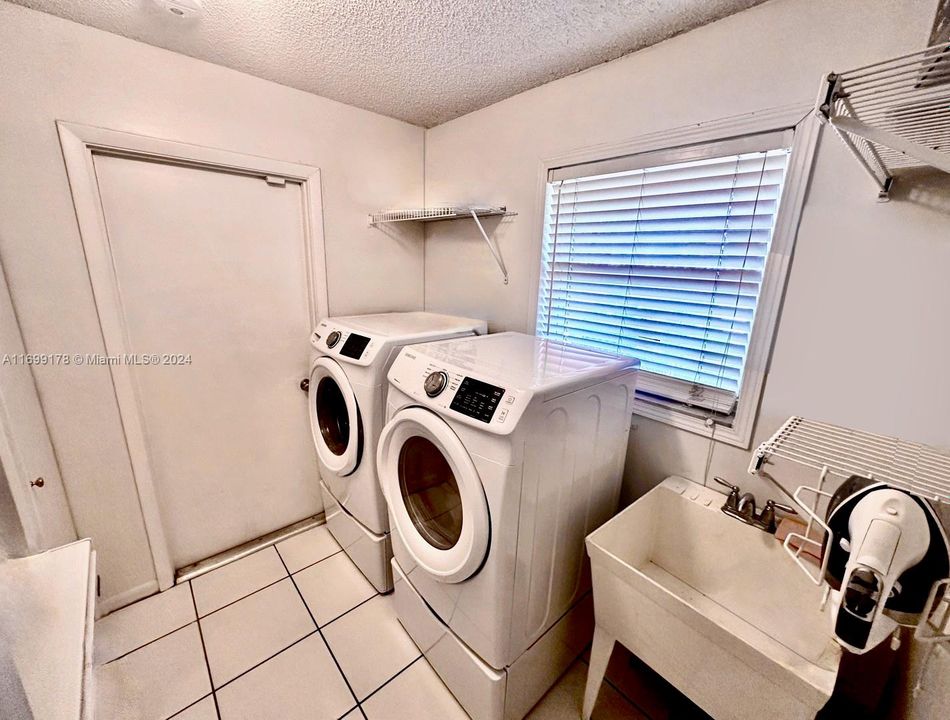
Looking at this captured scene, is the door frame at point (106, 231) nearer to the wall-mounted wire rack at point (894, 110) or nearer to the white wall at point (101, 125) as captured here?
the white wall at point (101, 125)

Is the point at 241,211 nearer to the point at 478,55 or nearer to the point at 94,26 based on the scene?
the point at 94,26

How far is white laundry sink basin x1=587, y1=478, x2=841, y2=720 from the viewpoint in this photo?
821 mm

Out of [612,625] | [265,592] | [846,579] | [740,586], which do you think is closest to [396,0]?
[846,579]

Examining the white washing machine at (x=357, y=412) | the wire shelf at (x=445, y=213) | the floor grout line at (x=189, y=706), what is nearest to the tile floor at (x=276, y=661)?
the floor grout line at (x=189, y=706)

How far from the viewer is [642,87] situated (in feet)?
4.52

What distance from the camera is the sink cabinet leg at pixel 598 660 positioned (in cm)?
116

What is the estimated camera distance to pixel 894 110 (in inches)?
29.6

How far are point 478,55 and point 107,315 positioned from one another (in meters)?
1.74

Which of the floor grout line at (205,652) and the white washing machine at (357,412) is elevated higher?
the white washing machine at (357,412)

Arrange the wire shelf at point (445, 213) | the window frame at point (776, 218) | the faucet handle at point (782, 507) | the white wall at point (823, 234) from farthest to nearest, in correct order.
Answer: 1. the wire shelf at point (445, 213)
2. the faucet handle at point (782, 507)
3. the window frame at point (776, 218)
4. the white wall at point (823, 234)

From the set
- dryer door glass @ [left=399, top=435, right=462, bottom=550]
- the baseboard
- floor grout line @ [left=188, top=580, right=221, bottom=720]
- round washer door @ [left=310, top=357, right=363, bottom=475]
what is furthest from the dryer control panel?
the baseboard

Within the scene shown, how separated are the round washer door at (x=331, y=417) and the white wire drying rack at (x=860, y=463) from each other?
1.43 m

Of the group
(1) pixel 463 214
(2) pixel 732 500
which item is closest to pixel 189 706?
(2) pixel 732 500

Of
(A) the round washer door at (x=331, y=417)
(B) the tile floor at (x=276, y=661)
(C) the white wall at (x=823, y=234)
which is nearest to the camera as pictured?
(C) the white wall at (x=823, y=234)
